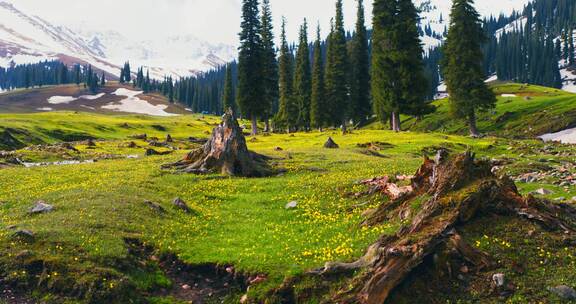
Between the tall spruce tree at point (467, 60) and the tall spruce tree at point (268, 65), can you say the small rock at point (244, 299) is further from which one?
the tall spruce tree at point (268, 65)

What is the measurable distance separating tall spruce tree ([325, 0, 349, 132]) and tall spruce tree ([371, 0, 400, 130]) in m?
17.0

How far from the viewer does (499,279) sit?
12.7 m

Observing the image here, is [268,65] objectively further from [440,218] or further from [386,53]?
[440,218]

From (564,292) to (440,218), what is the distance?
4154mm

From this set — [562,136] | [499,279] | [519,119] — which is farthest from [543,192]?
[519,119]

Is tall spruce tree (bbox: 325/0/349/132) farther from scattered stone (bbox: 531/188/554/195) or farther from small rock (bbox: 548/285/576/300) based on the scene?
small rock (bbox: 548/285/576/300)

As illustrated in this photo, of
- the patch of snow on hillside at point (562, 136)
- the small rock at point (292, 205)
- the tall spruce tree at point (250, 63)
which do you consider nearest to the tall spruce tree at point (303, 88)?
the tall spruce tree at point (250, 63)

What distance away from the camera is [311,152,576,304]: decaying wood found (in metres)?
13.2

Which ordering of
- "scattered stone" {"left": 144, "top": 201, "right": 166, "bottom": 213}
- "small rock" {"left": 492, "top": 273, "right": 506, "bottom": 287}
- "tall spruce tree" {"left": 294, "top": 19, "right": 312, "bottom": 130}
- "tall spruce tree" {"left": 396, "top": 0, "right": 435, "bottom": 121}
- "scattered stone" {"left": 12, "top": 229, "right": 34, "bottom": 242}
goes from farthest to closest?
"tall spruce tree" {"left": 294, "top": 19, "right": 312, "bottom": 130} < "tall spruce tree" {"left": 396, "top": 0, "right": 435, "bottom": 121} < "scattered stone" {"left": 144, "top": 201, "right": 166, "bottom": 213} < "scattered stone" {"left": 12, "top": 229, "right": 34, "bottom": 242} < "small rock" {"left": 492, "top": 273, "right": 506, "bottom": 287}

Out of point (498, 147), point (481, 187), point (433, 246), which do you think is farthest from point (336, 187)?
point (498, 147)

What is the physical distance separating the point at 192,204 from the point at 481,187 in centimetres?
1588

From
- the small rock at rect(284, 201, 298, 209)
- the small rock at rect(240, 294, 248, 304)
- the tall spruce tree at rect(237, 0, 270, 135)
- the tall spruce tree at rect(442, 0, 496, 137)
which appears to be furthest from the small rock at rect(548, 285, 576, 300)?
the tall spruce tree at rect(237, 0, 270, 135)

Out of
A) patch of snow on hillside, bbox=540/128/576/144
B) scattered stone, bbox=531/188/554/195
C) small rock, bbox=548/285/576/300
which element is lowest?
small rock, bbox=548/285/576/300

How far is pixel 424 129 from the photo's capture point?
108438 millimetres
